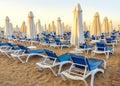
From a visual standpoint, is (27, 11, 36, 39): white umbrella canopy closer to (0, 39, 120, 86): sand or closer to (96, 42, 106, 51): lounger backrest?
(0, 39, 120, 86): sand

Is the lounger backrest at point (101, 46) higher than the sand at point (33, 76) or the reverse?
higher

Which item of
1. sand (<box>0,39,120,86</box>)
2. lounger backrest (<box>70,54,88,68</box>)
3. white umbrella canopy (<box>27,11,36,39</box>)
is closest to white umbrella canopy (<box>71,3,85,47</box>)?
sand (<box>0,39,120,86</box>)

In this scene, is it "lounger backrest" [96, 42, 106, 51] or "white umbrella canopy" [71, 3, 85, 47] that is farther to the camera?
"white umbrella canopy" [71, 3, 85, 47]

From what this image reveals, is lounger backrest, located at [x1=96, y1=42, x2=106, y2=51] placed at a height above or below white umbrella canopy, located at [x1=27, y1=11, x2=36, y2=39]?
below

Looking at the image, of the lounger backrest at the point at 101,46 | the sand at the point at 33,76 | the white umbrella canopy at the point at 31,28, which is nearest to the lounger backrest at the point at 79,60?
the sand at the point at 33,76

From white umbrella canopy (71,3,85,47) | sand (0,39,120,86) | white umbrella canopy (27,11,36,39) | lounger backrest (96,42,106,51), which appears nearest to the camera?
sand (0,39,120,86)

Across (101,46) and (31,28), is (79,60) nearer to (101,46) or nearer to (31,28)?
(101,46)

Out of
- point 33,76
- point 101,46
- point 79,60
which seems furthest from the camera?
point 101,46

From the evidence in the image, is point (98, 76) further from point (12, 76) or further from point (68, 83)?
point (12, 76)

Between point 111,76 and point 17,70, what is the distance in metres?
3.26

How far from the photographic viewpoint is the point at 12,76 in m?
6.04

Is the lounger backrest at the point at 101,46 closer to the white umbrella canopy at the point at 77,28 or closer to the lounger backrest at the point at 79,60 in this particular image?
the white umbrella canopy at the point at 77,28

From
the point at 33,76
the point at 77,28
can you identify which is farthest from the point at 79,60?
the point at 77,28

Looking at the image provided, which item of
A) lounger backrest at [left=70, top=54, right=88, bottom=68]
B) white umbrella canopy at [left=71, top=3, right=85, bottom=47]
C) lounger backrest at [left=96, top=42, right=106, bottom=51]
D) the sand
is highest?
white umbrella canopy at [left=71, top=3, right=85, bottom=47]
